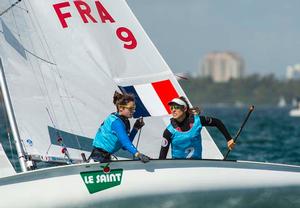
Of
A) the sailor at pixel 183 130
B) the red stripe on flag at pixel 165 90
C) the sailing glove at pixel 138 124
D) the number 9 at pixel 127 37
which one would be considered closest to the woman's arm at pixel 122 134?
the sailor at pixel 183 130

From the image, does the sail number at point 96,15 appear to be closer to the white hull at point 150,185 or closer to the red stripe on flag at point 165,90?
the red stripe on flag at point 165,90

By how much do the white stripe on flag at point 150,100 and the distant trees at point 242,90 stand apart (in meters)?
125

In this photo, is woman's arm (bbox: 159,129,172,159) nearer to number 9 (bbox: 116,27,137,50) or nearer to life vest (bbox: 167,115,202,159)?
life vest (bbox: 167,115,202,159)

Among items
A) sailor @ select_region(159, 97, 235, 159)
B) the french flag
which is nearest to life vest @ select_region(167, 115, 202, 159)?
sailor @ select_region(159, 97, 235, 159)

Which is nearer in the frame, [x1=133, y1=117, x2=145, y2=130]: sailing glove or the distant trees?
[x1=133, y1=117, x2=145, y2=130]: sailing glove

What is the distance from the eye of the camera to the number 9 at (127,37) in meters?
11.0

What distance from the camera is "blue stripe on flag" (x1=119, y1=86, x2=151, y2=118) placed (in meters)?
11.2

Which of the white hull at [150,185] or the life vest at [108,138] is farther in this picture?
the life vest at [108,138]

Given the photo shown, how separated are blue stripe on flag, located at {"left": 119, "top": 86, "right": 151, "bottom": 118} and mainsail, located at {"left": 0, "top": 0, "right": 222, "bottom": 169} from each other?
1cm

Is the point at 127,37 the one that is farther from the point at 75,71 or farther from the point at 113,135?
the point at 113,135

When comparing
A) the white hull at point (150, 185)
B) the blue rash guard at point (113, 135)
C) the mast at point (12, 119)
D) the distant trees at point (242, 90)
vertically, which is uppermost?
the distant trees at point (242, 90)

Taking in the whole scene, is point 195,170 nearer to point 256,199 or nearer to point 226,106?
point 256,199

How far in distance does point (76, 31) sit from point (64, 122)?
1121 mm

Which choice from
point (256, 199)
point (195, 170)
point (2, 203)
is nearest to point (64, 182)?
point (2, 203)
